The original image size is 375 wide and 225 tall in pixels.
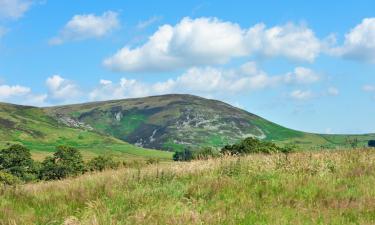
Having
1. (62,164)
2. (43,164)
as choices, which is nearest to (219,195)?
(62,164)

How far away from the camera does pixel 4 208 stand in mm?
10930

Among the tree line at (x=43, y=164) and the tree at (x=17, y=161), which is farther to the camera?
the tree at (x=17, y=161)

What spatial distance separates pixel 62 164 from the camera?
9925cm

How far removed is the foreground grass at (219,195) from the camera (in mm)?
8938

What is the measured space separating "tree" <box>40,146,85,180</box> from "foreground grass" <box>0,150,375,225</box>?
81.9 meters

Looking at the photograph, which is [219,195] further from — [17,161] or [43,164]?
[17,161]

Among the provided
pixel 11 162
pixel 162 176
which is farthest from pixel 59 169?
pixel 162 176

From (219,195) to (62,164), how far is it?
9199 centimetres

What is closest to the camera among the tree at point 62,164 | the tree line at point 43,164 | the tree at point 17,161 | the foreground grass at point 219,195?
the foreground grass at point 219,195

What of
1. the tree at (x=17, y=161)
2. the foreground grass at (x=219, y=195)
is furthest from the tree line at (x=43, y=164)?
the foreground grass at (x=219, y=195)

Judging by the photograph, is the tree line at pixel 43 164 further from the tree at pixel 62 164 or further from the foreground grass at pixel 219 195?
the foreground grass at pixel 219 195

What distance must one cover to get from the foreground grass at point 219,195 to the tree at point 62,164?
269 feet

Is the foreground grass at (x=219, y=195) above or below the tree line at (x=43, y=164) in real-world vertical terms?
above

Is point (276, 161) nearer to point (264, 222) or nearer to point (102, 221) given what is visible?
point (264, 222)
